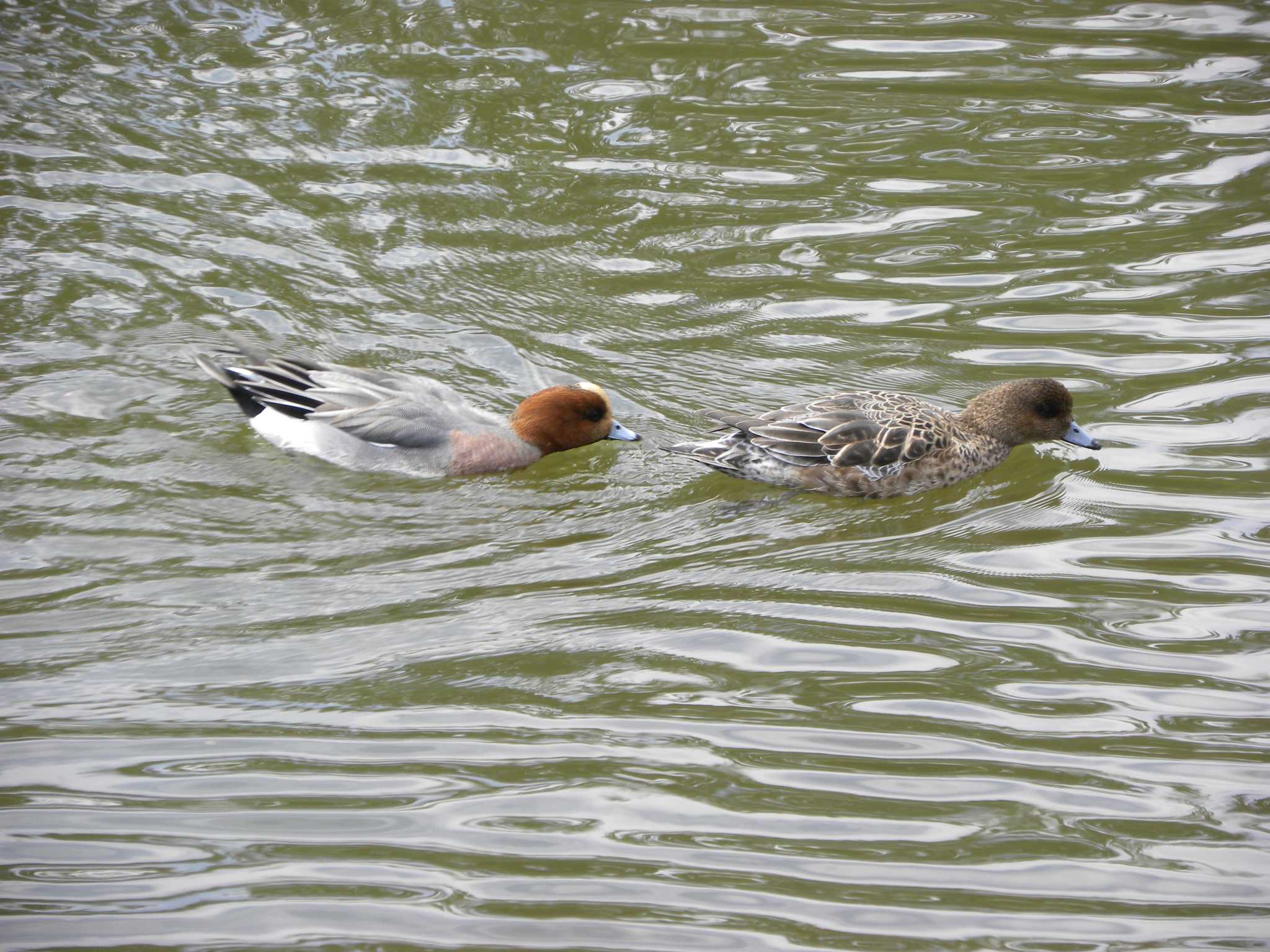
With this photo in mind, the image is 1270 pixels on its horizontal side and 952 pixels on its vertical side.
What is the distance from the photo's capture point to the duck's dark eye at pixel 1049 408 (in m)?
6.76

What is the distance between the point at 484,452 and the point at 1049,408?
114 inches

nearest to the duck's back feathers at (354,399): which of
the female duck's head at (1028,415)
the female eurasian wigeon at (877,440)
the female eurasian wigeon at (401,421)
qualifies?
the female eurasian wigeon at (401,421)

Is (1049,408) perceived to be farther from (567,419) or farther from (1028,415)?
(567,419)

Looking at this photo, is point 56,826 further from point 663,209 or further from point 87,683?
point 663,209

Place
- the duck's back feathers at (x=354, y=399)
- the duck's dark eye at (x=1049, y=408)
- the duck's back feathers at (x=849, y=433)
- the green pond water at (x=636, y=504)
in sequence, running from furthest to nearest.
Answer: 1. the duck's back feathers at (x=354, y=399)
2. the duck's dark eye at (x=1049, y=408)
3. the duck's back feathers at (x=849, y=433)
4. the green pond water at (x=636, y=504)

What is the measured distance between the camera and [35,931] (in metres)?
3.89

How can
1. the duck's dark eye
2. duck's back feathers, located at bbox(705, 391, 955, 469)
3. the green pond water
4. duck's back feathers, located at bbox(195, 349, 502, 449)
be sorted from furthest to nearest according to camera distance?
1. duck's back feathers, located at bbox(195, 349, 502, 449)
2. the duck's dark eye
3. duck's back feathers, located at bbox(705, 391, 955, 469)
4. the green pond water

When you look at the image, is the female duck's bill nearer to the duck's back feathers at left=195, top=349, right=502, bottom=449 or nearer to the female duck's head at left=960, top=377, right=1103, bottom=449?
the female duck's head at left=960, top=377, right=1103, bottom=449

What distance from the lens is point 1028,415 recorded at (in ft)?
22.5

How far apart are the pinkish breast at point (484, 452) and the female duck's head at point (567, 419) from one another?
8 cm

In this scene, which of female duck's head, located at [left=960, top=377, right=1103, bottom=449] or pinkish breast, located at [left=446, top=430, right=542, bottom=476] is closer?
female duck's head, located at [left=960, top=377, right=1103, bottom=449]

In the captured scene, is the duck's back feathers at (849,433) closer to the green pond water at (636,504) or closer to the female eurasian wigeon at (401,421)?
the green pond water at (636,504)

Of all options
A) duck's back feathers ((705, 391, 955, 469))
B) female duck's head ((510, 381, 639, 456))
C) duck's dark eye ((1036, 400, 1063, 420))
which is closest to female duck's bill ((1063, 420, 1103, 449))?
duck's dark eye ((1036, 400, 1063, 420))

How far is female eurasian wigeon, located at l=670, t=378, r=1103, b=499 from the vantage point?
667 centimetres
